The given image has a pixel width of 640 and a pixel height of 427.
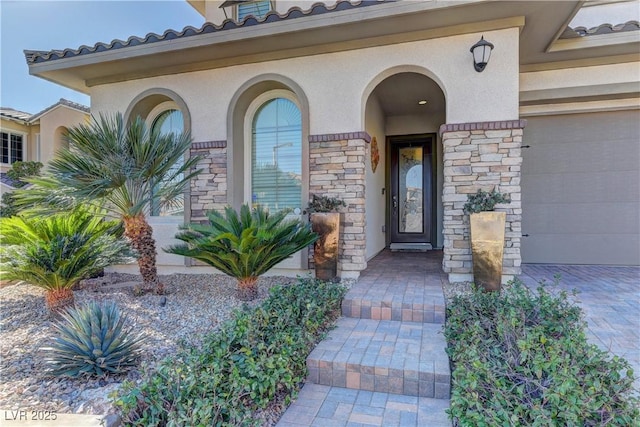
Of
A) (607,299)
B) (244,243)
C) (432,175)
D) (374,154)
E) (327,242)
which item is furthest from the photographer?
(432,175)

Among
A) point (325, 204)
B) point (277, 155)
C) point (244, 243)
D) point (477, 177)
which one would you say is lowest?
point (244, 243)

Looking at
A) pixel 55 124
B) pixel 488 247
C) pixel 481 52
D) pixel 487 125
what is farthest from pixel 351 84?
pixel 55 124

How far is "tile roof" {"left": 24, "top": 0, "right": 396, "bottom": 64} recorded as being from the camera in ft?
16.0

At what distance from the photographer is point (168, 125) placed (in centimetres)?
709

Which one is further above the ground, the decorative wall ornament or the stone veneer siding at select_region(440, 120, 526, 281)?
the decorative wall ornament

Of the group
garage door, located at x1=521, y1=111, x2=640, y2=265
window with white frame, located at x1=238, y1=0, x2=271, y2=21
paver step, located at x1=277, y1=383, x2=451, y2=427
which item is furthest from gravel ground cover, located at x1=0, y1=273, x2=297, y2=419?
window with white frame, located at x1=238, y1=0, x2=271, y2=21

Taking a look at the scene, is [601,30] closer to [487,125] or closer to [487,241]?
[487,125]

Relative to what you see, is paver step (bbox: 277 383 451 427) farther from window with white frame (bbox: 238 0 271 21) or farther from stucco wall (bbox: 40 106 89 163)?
stucco wall (bbox: 40 106 89 163)

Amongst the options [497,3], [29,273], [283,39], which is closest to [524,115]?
[497,3]


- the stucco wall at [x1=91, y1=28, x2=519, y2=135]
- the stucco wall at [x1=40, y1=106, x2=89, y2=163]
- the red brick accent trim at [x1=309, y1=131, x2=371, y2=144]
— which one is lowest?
the red brick accent trim at [x1=309, y1=131, x2=371, y2=144]

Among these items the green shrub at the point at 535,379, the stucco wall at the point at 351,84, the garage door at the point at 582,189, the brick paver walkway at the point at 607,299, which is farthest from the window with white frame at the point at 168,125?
the garage door at the point at 582,189

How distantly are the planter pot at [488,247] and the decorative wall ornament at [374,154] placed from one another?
9.92 feet

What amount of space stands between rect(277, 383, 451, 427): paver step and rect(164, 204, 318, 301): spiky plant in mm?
1818

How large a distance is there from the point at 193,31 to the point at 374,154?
4061 millimetres
